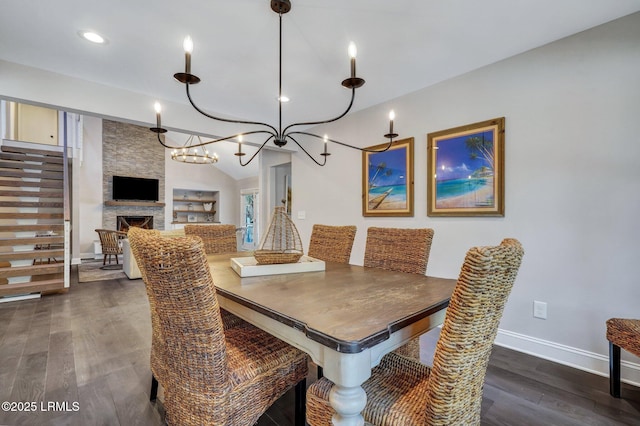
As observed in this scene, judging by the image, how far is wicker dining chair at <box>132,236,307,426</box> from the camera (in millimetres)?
925

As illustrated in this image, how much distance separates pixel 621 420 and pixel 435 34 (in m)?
2.49

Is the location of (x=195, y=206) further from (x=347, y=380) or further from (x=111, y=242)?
(x=347, y=380)

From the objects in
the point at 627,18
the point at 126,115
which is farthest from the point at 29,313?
the point at 627,18

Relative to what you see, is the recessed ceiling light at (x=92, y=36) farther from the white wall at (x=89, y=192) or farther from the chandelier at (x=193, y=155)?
the white wall at (x=89, y=192)

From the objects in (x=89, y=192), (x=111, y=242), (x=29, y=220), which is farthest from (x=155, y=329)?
(x=89, y=192)

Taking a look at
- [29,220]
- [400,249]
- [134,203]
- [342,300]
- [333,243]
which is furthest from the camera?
[134,203]

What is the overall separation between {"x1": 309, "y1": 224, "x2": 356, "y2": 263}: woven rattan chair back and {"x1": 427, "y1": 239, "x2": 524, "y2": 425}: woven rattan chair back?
1.36 metres

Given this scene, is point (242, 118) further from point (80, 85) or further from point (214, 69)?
point (80, 85)

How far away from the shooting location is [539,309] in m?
2.20

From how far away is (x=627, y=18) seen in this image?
1856 millimetres

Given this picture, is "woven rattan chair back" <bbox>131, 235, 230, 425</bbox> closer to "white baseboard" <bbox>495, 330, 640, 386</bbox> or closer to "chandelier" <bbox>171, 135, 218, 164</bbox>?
"white baseboard" <bbox>495, 330, 640, 386</bbox>

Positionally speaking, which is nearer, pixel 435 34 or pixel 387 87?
pixel 435 34

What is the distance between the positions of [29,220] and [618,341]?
6496 millimetres

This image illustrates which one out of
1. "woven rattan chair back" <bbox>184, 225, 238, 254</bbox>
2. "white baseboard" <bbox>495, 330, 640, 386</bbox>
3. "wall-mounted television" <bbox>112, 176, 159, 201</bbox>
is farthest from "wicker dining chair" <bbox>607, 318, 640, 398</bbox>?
"wall-mounted television" <bbox>112, 176, 159, 201</bbox>
